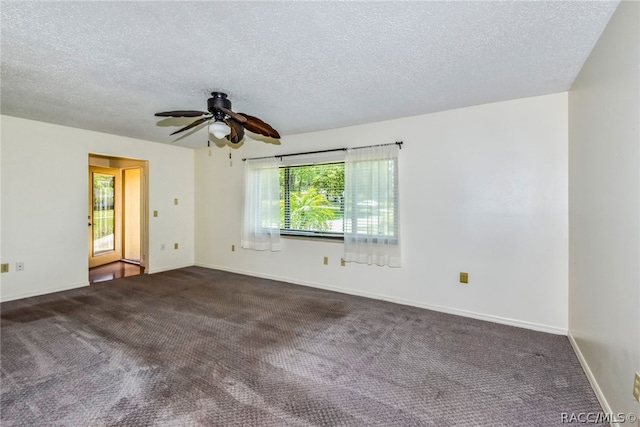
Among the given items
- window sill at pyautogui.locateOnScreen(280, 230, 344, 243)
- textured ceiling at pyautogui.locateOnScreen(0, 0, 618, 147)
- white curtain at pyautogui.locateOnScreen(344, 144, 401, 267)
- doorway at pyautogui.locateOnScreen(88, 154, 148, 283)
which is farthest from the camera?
doorway at pyautogui.locateOnScreen(88, 154, 148, 283)

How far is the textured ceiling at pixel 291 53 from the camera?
1.65m

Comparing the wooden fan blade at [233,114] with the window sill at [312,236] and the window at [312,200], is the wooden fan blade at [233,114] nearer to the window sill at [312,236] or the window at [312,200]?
the window at [312,200]

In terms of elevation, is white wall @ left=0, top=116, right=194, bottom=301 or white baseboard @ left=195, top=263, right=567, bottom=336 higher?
white wall @ left=0, top=116, right=194, bottom=301

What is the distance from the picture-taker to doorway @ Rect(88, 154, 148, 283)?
18.5ft

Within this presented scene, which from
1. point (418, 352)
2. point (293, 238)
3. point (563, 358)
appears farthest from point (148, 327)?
point (563, 358)

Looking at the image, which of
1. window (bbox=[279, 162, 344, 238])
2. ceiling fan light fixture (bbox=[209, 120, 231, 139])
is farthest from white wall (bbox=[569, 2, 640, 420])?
ceiling fan light fixture (bbox=[209, 120, 231, 139])

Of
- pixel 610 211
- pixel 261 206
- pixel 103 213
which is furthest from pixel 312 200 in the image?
pixel 103 213

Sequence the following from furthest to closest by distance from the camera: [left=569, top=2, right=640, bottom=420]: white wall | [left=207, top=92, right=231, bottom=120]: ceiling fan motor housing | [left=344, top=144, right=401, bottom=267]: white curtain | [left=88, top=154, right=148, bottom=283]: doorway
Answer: [left=88, top=154, right=148, bottom=283]: doorway, [left=344, top=144, right=401, bottom=267]: white curtain, [left=207, top=92, right=231, bottom=120]: ceiling fan motor housing, [left=569, top=2, right=640, bottom=420]: white wall

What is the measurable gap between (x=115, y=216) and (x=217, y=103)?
16.4ft

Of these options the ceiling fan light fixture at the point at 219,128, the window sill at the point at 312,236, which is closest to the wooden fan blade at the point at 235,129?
the ceiling fan light fixture at the point at 219,128

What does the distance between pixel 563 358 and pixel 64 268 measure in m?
5.95

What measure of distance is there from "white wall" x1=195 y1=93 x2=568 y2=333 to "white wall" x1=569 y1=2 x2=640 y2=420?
0.39 m

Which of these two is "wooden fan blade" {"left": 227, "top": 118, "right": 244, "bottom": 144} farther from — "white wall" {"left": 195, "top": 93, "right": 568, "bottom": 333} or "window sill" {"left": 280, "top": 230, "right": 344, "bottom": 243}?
"window sill" {"left": 280, "top": 230, "right": 344, "bottom": 243}

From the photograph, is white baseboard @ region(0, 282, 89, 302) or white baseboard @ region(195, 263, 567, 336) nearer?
white baseboard @ region(195, 263, 567, 336)
